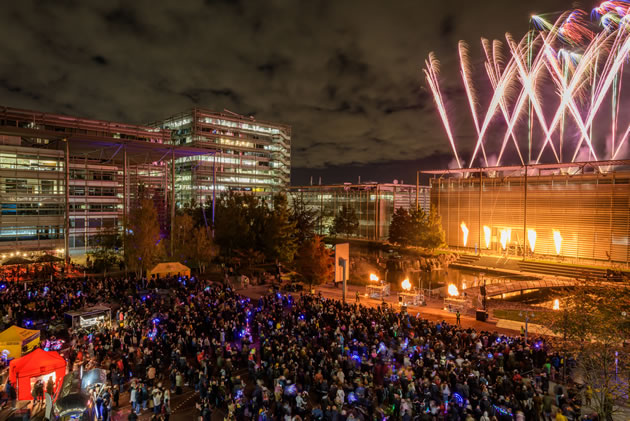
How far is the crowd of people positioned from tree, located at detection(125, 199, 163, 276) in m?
8.25

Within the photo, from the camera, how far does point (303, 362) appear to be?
41.6ft

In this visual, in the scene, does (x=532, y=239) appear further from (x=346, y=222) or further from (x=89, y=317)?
(x=89, y=317)

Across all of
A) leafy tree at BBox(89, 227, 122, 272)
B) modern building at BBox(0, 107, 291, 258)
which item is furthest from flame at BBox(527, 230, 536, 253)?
leafy tree at BBox(89, 227, 122, 272)

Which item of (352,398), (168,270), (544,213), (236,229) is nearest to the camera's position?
(352,398)

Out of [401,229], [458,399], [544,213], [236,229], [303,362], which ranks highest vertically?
[544,213]

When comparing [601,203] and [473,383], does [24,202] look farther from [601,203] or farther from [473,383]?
[601,203]

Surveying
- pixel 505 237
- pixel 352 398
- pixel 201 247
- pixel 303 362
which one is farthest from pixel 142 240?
pixel 505 237

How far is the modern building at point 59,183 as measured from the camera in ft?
115

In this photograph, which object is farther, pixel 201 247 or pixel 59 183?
pixel 59 183

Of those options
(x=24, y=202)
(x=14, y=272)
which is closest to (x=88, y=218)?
(x=24, y=202)

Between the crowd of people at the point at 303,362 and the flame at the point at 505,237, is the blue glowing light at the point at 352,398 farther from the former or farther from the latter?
the flame at the point at 505,237

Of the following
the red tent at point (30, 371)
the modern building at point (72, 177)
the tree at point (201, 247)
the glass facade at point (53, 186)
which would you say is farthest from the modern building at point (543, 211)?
the red tent at point (30, 371)

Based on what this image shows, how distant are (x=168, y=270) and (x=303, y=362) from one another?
17882 millimetres

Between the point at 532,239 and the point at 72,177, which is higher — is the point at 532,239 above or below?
below
